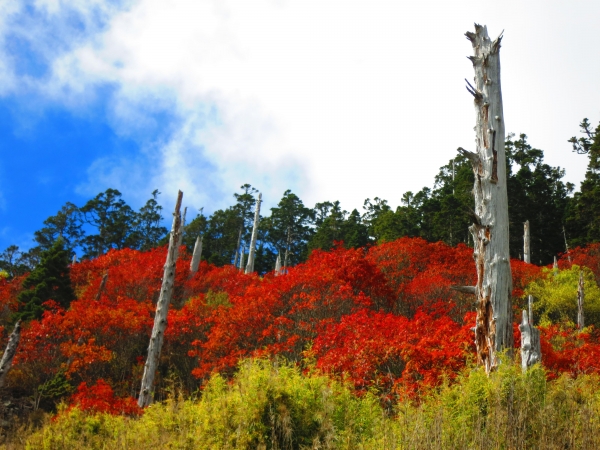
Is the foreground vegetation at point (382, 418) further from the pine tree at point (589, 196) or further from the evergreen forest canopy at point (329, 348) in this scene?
the pine tree at point (589, 196)

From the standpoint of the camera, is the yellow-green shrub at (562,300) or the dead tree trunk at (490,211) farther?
the yellow-green shrub at (562,300)

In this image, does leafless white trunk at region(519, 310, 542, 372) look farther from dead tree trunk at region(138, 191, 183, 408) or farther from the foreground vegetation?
dead tree trunk at region(138, 191, 183, 408)

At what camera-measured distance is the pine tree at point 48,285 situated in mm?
19781

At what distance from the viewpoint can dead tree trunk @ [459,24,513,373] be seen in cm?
674

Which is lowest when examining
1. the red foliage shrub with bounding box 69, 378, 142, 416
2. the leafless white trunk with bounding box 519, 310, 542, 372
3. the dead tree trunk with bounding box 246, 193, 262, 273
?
the red foliage shrub with bounding box 69, 378, 142, 416

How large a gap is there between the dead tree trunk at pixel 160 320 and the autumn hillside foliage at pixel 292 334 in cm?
45

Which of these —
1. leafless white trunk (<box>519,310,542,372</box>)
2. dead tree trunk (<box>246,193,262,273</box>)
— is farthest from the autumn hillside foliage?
dead tree trunk (<box>246,193,262,273</box>)

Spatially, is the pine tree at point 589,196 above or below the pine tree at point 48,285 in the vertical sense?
above

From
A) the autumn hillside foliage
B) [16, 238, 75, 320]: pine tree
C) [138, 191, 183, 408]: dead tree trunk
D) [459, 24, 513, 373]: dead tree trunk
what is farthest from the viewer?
[16, 238, 75, 320]: pine tree

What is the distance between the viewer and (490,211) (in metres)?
7.20

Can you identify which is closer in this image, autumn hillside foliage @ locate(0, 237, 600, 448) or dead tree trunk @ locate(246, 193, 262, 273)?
autumn hillside foliage @ locate(0, 237, 600, 448)

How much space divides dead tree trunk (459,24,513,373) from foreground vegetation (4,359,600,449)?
82 cm

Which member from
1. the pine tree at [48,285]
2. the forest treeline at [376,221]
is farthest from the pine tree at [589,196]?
the pine tree at [48,285]

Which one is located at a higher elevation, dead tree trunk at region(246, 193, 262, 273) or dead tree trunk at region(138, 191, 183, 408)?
dead tree trunk at region(246, 193, 262, 273)
